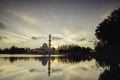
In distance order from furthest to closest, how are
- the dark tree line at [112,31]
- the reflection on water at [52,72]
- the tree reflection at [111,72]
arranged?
the dark tree line at [112,31] → the reflection on water at [52,72] → the tree reflection at [111,72]

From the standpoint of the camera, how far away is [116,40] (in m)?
67.8

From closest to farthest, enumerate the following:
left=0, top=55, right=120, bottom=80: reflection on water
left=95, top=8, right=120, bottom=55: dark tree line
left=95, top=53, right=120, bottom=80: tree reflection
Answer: left=95, top=53, right=120, bottom=80: tree reflection → left=0, top=55, right=120, bottom=80: reflection on water → left=95, top=8, right=120, bottom=55: dark tree line

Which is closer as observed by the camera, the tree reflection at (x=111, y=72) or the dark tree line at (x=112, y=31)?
the tree reflection at (x=111, y=72)

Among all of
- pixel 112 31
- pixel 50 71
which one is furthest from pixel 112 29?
pixel 50 71

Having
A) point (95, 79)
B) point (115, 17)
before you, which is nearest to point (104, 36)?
point (115, 17)

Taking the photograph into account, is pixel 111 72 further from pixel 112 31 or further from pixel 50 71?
pixel 112 31

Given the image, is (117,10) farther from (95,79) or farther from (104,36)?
(95,79)

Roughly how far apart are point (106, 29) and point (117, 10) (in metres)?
7.21

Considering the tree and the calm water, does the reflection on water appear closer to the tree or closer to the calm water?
the calm water

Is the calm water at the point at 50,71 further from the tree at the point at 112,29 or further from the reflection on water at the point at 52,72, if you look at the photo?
the tree at the point at 112,29

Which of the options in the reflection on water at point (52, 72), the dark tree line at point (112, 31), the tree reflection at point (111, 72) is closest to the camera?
the tree reflection at point (111, 72)

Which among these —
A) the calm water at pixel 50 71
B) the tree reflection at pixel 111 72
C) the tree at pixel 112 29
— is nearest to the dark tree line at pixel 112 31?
the tree at pixel 112 29

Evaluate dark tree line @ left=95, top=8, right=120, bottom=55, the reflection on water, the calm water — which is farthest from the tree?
the reflection on water

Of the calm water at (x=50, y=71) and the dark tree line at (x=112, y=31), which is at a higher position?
the dark tree line at (x=112, y=31)
